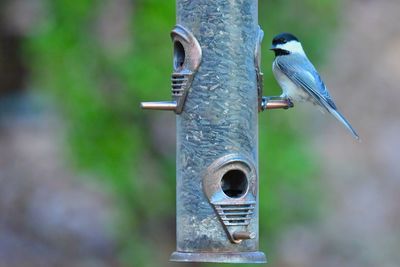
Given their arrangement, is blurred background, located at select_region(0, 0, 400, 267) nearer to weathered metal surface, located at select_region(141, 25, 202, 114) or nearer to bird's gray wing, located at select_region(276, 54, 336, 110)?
bird's gray wing, located at select_region(276, 54, 336, 110)

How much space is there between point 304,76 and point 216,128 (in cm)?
124

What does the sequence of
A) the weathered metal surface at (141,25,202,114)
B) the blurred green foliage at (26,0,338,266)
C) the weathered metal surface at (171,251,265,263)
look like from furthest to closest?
the blurred green foliage at (26,0,338,266), the weathered metal surface at (141,25,202,114), the weathered metal surface at (171,251,265,263)

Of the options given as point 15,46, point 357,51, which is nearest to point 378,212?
point 357,51

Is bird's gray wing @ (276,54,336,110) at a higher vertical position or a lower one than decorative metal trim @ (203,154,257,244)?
higher

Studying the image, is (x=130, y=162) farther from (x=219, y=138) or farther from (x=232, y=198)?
(x=232, y=198)

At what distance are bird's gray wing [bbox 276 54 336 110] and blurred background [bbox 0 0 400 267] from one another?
3295 millimetres

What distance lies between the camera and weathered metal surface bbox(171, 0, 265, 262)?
8398 millimetres

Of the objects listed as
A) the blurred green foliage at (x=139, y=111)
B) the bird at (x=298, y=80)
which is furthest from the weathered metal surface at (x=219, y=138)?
the blurred green foliage at (x=139, y=111)

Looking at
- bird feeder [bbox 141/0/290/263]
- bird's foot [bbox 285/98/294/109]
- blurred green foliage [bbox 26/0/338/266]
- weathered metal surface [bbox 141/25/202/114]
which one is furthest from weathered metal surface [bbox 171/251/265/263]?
blurred green foliage [bbox 26/0/338/266]

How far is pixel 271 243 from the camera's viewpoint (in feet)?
46.0

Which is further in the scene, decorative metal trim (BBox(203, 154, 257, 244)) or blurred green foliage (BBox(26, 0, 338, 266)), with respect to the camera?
blurred green foliage (BBox(26, 0, 338, 266))

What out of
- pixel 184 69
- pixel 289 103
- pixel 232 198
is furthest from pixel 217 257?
pixel 289 103

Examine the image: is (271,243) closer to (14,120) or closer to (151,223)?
(151,223)

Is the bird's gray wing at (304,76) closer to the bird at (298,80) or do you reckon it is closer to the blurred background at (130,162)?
the bird at (298,80)
